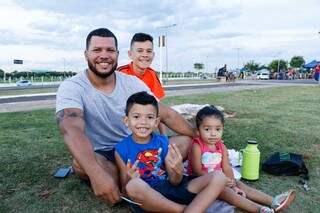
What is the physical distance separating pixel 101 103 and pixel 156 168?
0.78 metres

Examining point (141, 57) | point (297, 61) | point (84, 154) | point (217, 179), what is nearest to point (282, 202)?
point (217, 179)

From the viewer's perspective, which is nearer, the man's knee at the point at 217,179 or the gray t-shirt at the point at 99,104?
the man's knee at the point at 217,179

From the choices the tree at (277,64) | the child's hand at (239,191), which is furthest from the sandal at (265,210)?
the tree at (277,64)

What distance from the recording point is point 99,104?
10.5ft

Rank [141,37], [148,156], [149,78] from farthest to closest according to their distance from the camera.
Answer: [149,78] < [141,37] < [148,156]

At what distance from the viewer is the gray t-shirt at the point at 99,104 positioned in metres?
3.07

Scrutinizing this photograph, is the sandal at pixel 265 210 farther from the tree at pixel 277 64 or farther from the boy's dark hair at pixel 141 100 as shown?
the tree at pixel 277 64

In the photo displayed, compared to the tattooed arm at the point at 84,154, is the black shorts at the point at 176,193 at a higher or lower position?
lower

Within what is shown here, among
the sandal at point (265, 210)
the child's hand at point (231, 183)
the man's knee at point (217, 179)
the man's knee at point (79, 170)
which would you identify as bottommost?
the sandal at point (265, 210)

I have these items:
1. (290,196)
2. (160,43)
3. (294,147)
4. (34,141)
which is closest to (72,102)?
(290,196)

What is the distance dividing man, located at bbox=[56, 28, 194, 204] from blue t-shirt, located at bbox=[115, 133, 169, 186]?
0.21 m

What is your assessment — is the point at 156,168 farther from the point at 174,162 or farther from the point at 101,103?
the point at 101,103

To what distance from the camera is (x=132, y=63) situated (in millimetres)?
4875

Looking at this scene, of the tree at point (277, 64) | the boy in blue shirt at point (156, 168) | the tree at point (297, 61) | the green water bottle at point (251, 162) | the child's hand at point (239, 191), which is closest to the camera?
the boy in blue shirt at point (156, 168)
